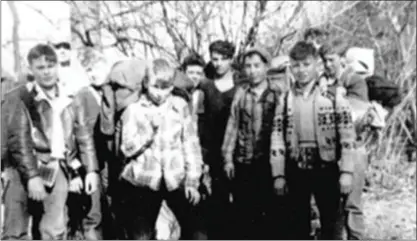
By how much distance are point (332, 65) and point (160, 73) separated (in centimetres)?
139

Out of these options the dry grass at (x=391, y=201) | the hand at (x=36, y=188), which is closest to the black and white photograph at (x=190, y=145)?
the hand at (x=36, y=188)

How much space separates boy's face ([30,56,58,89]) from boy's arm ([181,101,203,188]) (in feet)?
3.31

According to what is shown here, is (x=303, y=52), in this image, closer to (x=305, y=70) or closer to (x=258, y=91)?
(x=305, y=70)

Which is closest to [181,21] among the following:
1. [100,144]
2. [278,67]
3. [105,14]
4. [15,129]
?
[105,14]

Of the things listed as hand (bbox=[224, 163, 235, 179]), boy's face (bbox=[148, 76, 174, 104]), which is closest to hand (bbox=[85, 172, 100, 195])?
boy's face (bbox=[148, 76, 174, 104])

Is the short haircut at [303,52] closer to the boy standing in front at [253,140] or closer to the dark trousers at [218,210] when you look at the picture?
the boy standing in front at [253,140]

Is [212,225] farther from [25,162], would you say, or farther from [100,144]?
[25,162]

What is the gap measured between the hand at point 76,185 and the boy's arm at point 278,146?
4.88ft

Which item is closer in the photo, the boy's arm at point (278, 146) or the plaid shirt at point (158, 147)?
the plaid shirt at point (158, 147)

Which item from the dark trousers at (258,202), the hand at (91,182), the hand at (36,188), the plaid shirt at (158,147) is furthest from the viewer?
the dark trousers at (258,202)

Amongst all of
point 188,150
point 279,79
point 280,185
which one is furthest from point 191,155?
point 279,79

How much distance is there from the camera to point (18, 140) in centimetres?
627

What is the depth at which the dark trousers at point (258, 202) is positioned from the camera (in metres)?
6.82

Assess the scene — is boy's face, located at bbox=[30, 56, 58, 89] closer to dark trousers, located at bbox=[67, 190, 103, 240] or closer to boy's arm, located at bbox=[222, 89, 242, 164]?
dark trousers, located at bbox=[67, 190, 103, 240]
